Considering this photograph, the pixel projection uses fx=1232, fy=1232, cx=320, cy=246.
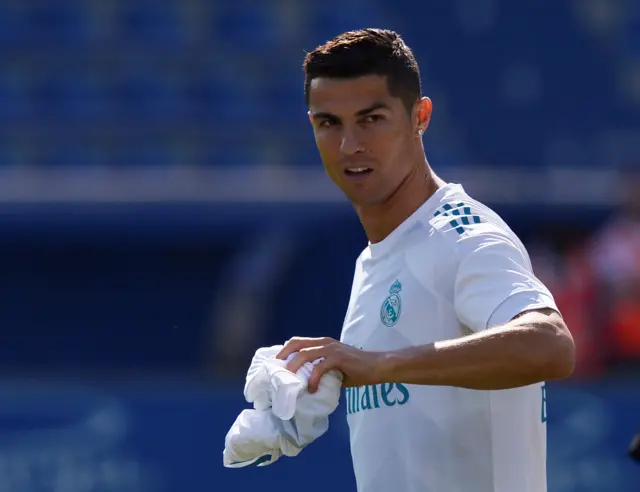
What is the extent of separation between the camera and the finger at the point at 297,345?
2184mm

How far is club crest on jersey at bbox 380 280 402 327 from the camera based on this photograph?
2557mm

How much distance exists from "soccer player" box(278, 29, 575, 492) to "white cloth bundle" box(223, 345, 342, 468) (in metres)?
0.03

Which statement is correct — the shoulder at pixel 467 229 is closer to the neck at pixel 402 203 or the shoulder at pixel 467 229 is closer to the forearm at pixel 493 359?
the neck at pixel 402 203

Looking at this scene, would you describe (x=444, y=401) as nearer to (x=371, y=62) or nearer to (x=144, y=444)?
(x=371, y=62)

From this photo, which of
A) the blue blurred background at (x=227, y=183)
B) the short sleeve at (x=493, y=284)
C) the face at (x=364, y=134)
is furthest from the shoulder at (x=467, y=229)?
the blue blurred background at (x=227, y=183)

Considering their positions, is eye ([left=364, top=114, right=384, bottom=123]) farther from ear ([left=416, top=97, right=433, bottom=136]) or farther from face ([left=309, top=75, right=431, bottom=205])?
ear ([left=416, top=97, right=433, bottom=136])

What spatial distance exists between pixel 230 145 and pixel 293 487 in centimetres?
413

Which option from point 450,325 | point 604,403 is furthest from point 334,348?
point 604,403

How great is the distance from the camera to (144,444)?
7.58 meters

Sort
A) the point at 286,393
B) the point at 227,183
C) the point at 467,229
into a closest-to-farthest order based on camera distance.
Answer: the point at 286,393
the point at 467,229
the point at 227,183

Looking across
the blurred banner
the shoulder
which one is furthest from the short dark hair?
the blurred banner

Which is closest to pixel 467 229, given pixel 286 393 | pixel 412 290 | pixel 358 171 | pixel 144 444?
pixel 412 290

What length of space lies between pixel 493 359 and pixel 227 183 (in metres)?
8.11

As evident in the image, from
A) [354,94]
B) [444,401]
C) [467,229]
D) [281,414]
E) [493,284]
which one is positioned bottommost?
[281,414]
